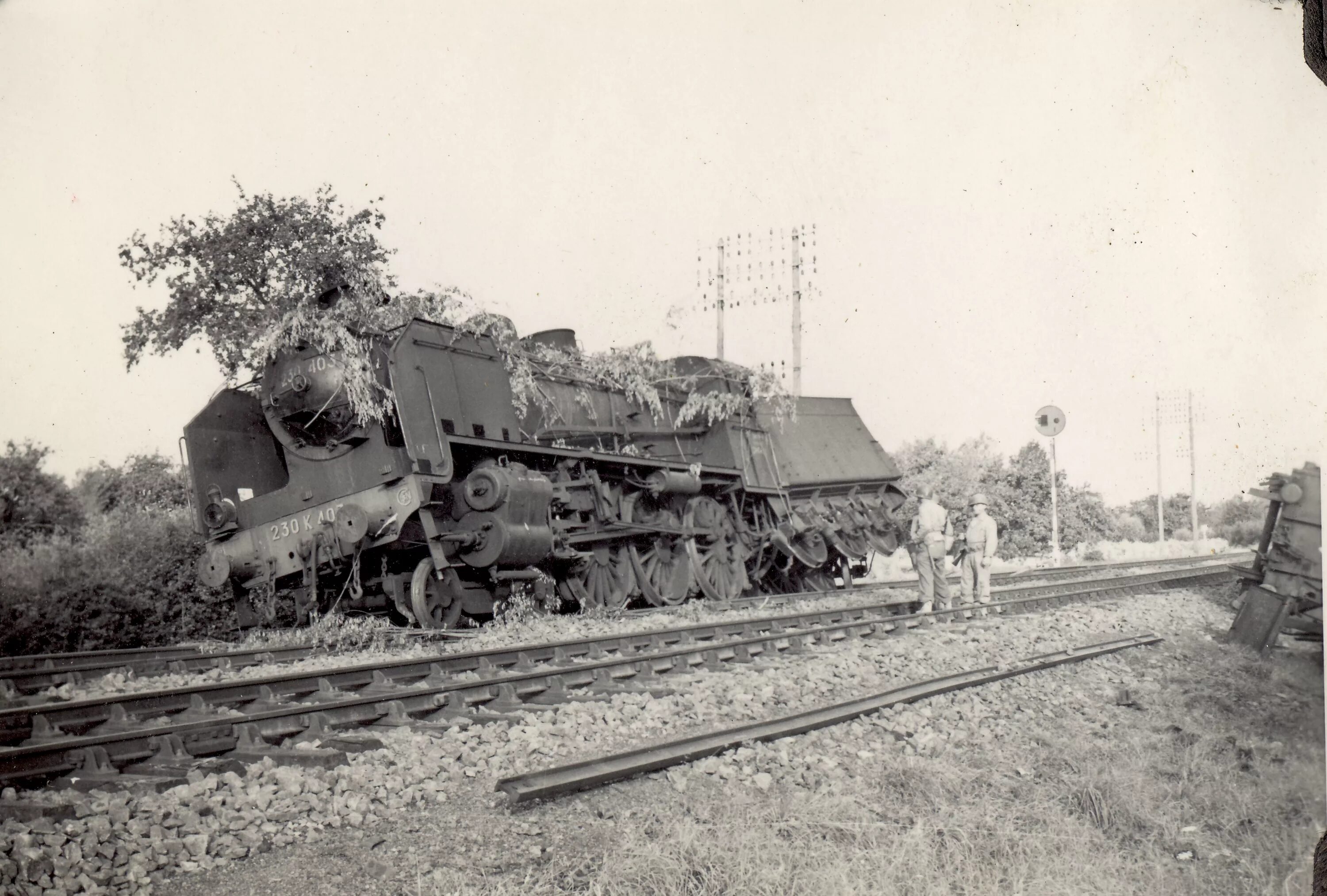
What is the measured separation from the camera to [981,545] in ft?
34.2

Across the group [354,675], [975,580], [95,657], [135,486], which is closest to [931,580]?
[975,580]

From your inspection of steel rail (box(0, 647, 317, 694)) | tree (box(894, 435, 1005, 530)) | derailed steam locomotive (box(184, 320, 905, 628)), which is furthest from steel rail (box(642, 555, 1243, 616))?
steel rail (box(0, 647, 317, 694))

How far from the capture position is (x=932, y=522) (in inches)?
403

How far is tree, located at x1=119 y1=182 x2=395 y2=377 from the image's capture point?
7.35 metres

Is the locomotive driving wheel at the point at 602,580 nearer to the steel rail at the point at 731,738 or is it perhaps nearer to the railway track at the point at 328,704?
the railway track at the point at 328,704

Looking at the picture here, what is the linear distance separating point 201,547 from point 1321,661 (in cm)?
977

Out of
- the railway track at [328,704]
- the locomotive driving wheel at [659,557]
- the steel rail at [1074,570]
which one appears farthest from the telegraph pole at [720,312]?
the railway track at [328,704]

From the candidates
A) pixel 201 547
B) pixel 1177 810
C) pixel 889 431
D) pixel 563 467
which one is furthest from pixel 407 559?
pixel 889 431

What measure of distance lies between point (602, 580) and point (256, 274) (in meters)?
Answer: 4.96

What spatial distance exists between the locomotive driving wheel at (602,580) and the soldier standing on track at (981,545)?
4.04 m

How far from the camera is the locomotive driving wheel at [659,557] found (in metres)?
10.8

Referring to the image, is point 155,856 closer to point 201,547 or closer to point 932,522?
point 201,547

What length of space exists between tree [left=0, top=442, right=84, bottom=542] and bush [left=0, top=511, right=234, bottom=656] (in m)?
0.21

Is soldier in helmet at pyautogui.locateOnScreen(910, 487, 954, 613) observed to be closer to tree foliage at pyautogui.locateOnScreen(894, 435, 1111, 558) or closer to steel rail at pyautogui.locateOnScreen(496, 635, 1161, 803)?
tree foliage at pyautogui.locateOnScreen(894, 435, 1111, 558)
